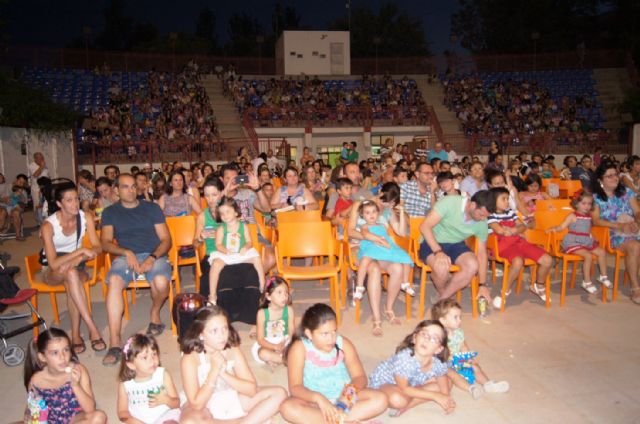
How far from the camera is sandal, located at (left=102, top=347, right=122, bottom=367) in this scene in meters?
3.95

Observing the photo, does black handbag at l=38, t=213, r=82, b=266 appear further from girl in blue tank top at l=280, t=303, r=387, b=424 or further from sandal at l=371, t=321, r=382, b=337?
sandal at l=371, t=321, r=382, b=337

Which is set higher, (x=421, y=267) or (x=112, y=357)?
(x=421, y=267)

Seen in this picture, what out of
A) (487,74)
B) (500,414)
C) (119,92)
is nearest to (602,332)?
(500,414)

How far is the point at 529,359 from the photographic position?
12.9 ft

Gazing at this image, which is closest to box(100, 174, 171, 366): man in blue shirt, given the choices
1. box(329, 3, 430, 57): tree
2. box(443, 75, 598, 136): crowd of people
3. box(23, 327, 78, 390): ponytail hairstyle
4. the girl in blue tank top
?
box(23, 327, 78, 390): ponytail hairstyle

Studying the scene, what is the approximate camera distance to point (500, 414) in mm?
3184

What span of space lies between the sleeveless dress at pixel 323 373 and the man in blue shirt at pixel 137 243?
1.97 m

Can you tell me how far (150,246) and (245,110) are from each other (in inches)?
→ 691

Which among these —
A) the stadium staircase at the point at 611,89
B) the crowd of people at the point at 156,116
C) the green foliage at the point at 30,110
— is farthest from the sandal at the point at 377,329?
the stadium staircase at the point at 611,89

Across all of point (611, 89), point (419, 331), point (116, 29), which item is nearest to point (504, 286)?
point (419, 331)

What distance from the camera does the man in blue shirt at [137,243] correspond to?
173 inches

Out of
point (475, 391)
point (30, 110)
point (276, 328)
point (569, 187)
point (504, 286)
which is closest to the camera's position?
point (475, 391)

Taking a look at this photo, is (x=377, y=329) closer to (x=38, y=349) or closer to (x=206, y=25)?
(x=38, y=349)

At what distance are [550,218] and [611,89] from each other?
2246cm
